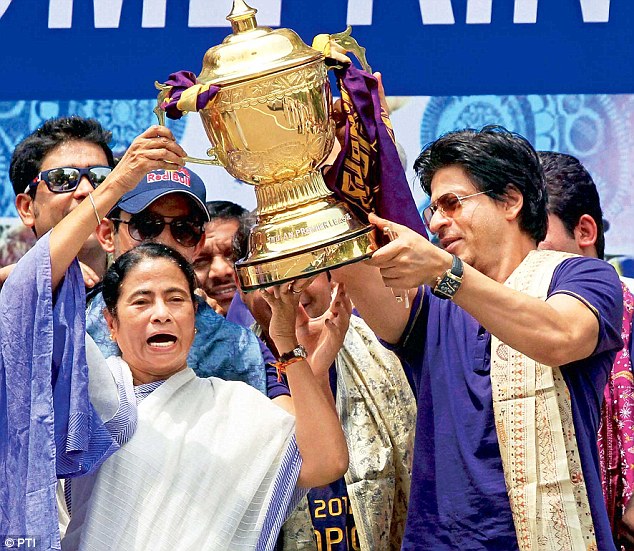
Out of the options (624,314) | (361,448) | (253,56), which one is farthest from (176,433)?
(624,314)

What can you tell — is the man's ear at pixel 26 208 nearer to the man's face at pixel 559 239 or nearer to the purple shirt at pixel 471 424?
the purple shirt at pixel 471 424

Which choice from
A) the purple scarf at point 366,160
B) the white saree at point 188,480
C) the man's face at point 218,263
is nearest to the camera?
the purple scarf at point 366,160

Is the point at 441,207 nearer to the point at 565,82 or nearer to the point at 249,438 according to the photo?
the point at 249,438

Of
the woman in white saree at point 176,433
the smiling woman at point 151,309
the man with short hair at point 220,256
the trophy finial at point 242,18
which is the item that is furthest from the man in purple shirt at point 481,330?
the man with short hair at point 220,256

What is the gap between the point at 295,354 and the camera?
3.34 metres

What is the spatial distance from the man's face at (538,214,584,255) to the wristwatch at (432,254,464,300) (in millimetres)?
1393

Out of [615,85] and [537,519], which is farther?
[615,85]

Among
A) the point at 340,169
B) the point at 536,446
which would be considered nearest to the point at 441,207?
the point at 340,169

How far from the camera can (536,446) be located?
3.21m

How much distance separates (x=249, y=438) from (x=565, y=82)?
6.99 ft

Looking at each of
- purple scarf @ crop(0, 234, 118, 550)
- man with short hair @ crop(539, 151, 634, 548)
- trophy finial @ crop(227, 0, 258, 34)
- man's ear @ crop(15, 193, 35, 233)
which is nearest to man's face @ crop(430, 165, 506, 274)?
man with short hair @ crop(539, 151, 634, 548)

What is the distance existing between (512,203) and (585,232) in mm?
906

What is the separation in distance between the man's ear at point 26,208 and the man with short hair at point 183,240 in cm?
23

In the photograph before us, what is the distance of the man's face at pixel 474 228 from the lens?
3.50m
